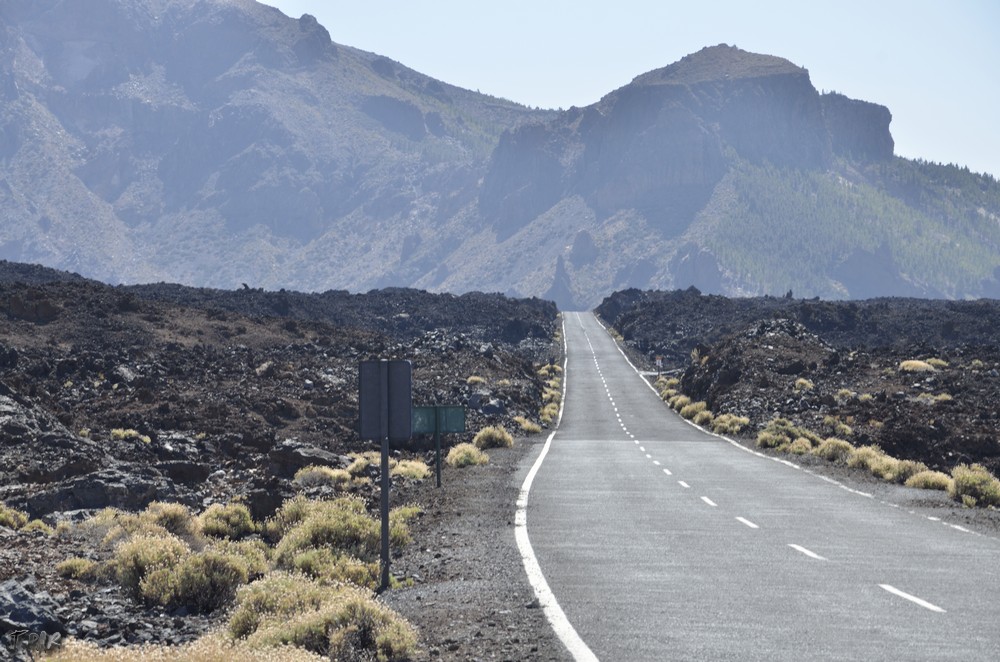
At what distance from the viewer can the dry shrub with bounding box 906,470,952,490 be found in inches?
965

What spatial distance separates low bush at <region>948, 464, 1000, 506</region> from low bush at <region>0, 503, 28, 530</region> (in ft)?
54.8

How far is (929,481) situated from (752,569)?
13088 mm

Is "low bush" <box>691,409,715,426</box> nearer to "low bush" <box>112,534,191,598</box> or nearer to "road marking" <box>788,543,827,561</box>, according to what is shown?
"road marking" <box>788,543,827,561</box>

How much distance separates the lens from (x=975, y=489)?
22125 mm

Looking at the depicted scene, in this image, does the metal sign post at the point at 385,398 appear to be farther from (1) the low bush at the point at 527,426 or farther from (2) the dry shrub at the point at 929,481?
(1) the low bush at the point at 527,426

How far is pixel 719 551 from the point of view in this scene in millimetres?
14906

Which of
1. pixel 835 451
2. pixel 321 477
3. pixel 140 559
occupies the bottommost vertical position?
pixel 321 477

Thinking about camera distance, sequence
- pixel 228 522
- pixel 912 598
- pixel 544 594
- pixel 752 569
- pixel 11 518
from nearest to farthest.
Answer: pixel 912 598, pixel 544 594, pixel 752 569, pixel 11 518, pixel 228 522

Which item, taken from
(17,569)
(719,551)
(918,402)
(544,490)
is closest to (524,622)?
(719,551)

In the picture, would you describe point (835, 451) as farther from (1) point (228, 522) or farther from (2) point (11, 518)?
(2) point (11, 518)

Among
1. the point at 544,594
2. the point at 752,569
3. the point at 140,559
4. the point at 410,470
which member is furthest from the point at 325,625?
the point at 410,470

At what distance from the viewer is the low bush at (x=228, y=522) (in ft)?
57.4

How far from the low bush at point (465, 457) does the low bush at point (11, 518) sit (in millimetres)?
13795

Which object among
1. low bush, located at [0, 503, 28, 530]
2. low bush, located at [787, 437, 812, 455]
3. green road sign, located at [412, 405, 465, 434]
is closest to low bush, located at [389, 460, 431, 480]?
green road sign, located at [412, 405, 465, 434]
